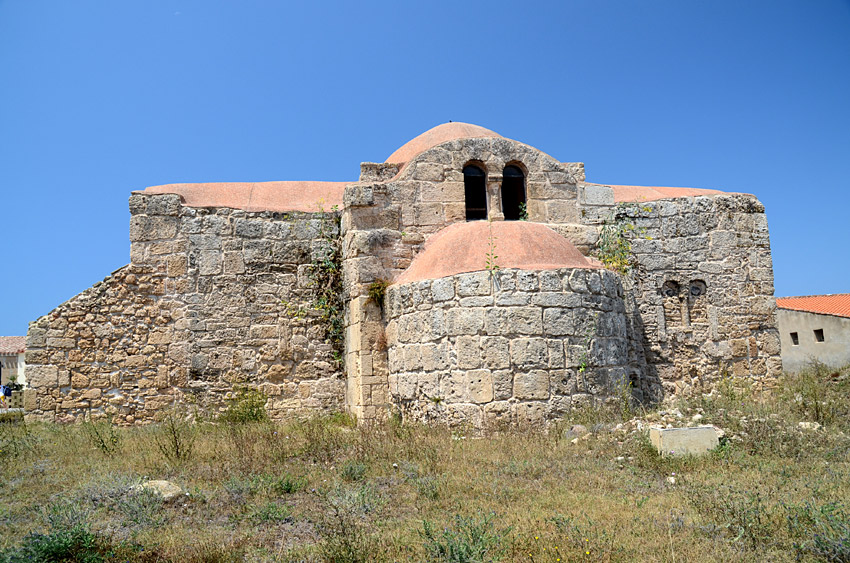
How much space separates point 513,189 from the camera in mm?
9312

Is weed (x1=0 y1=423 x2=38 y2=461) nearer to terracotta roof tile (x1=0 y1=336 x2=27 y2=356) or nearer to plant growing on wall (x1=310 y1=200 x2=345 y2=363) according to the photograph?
plant growing on wall (x1=310 y1=200 x2=345 y2=363)

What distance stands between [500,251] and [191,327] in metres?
4.69

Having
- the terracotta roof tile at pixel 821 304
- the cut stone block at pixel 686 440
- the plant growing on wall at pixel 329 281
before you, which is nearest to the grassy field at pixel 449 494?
the cut stone block at pixel 686 440

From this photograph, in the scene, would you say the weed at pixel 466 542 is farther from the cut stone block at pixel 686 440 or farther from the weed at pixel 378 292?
the weed at pixel 378 292

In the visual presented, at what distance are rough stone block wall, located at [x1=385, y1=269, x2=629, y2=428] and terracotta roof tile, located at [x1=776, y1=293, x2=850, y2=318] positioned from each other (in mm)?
13338

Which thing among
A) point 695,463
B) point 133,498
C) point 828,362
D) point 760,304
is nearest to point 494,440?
point 695,463

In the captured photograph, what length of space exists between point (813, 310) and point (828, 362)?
1.77 m

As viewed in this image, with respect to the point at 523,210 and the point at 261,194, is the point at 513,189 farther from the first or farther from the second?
the point at 261,194

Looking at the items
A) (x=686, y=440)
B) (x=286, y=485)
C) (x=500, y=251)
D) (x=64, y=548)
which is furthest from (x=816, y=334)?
(x=64, y=548)

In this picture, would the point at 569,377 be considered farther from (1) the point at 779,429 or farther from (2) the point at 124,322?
(2) the point at 124,322

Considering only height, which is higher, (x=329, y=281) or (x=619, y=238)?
(x=619, y=238)

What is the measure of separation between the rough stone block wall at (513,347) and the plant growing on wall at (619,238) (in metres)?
1.77

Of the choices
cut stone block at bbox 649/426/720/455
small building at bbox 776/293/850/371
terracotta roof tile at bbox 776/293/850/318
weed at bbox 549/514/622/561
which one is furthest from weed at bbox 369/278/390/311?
terracotta roof tile at bbox 776/293/850/318

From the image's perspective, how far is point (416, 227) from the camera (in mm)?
8859
